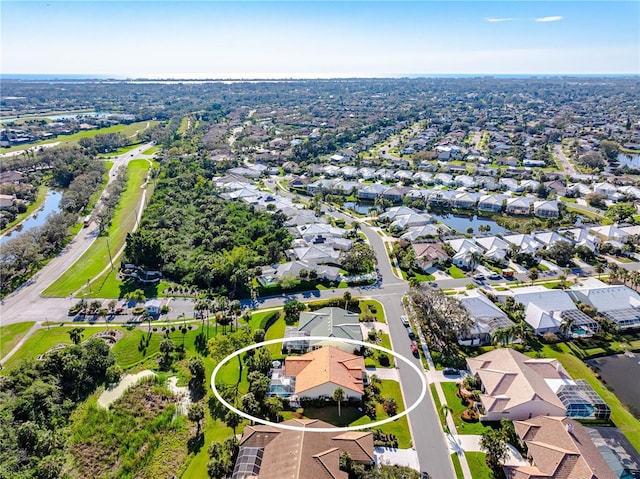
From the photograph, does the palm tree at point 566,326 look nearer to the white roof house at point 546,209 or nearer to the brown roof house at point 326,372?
the brown roof house at point 326,372

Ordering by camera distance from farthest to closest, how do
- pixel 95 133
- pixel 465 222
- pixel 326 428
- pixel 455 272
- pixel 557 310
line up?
pixel 95 133 → pixel 465 222 → pixel 455 272 → pixel 557 310 → pixel 326 428

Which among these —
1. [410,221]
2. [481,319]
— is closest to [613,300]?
[481,319]

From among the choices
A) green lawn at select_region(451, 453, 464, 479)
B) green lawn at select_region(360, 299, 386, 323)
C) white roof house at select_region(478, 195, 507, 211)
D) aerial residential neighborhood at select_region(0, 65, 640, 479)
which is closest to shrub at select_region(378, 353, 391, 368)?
aerial residential neighborhood at select_region(0, 65, 640, 479)

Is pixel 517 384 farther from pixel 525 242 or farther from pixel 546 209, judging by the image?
pixel 546 209

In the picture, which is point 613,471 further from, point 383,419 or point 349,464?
point 349,464

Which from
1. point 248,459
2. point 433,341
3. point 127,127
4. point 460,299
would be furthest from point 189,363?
point 127,127

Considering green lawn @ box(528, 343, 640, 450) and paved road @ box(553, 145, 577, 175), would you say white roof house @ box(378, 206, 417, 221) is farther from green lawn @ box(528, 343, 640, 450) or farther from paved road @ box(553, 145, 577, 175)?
paved road @ box(553, 145, 577, 175)
